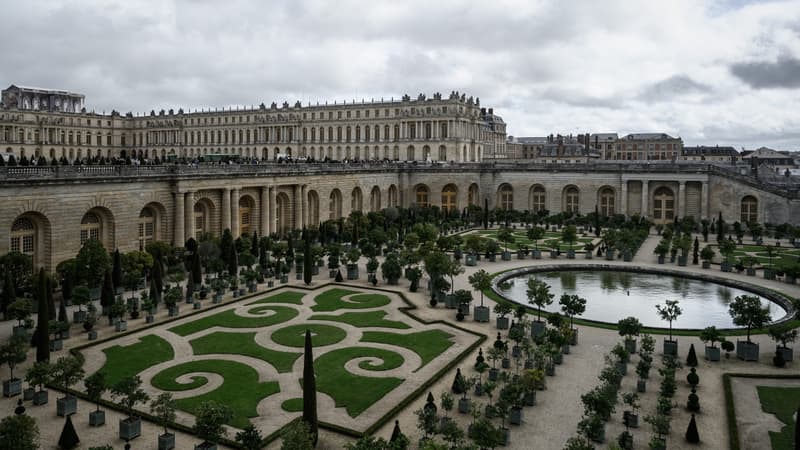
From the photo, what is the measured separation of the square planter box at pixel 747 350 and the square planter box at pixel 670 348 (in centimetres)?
243

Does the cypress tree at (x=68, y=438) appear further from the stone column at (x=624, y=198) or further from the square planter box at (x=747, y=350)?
the stone column at (x=624, y=198)

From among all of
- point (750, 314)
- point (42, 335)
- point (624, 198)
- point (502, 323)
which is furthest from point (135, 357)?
point (624, 198)

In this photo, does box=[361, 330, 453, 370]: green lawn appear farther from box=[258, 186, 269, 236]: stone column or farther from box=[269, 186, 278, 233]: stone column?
box=[269, 186, 278, 233]: stone column

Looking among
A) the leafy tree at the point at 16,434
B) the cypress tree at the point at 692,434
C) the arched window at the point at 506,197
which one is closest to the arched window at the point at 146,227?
the leafy tree at the point at 16,434

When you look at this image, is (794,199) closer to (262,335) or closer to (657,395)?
(657,395)

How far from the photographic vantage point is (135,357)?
77.7ft

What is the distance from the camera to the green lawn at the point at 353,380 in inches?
778

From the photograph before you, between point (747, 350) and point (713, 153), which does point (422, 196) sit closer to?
point (747, 350)

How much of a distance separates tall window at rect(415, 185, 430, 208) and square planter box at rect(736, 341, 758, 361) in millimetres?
52831

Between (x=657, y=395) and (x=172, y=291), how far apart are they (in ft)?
70.5

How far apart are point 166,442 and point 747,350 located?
21.2 metres

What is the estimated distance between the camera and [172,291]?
96.6 feet

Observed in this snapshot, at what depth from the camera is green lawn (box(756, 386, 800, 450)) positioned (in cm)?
1741

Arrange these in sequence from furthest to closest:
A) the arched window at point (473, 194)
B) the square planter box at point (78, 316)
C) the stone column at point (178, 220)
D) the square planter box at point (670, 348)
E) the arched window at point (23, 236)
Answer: the arched window at point (473, 194) → the stone column at point (178, 220) → the arched window at point (23, 236) → the square planter box at point (78, 316) → the square planter box at point (670, 348)
